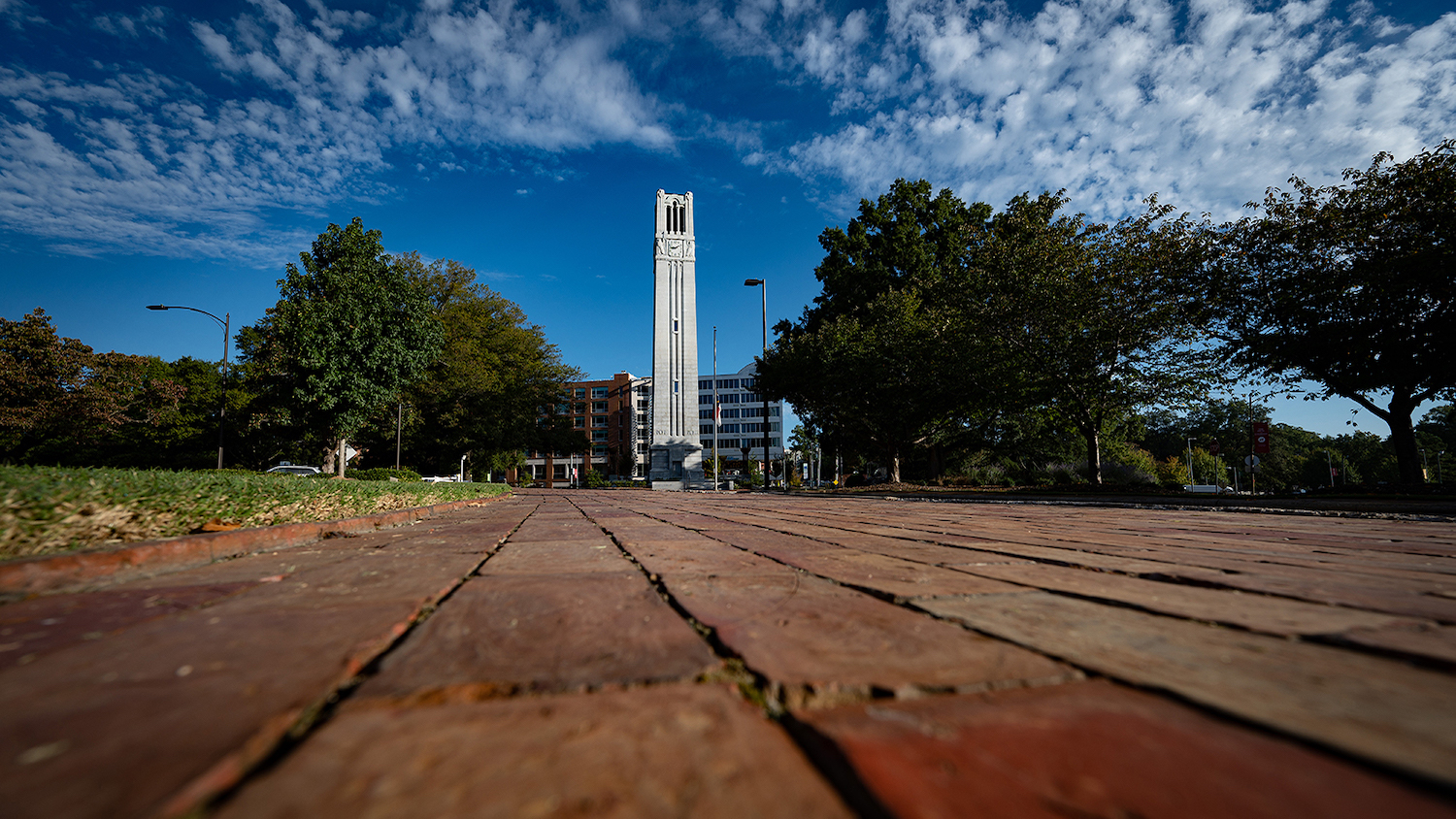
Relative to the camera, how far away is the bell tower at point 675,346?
37.9 meters

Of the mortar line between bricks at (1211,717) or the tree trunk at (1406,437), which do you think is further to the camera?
the tree trunk at (1406,437)

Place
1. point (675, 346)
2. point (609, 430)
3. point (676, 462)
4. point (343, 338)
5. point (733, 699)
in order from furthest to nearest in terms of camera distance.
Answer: point (609, 430) → point (675, 346) → point (676, 462) → point (343, 338) → point (733, 699)

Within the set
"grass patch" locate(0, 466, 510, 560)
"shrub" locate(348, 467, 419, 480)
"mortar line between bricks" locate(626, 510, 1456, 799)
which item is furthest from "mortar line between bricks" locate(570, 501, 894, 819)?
"shrub" locate(348, 467, 419, 480)

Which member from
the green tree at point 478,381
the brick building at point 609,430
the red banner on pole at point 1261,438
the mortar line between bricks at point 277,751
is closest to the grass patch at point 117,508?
the mortar line between bricks at point 277,751

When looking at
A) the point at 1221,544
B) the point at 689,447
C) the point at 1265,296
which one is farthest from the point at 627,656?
the point at 689,447

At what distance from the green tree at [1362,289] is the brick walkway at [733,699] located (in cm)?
1647

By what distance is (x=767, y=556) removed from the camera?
10.7 feet

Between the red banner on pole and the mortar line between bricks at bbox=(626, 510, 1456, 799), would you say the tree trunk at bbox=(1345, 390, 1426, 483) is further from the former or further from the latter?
the mortar line between bricks at bbox=(626, 510, 1456, 799)

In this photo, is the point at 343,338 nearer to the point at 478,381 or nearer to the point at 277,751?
the point at 478,381

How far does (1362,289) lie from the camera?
13047mm

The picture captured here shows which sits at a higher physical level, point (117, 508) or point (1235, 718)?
point (117, 508)

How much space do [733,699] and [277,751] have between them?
75 cm

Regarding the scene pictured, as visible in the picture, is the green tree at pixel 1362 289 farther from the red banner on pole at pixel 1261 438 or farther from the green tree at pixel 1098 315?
the red banner on pole at pixel 1261 438

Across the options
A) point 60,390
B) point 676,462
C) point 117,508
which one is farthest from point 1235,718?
point 676,462
